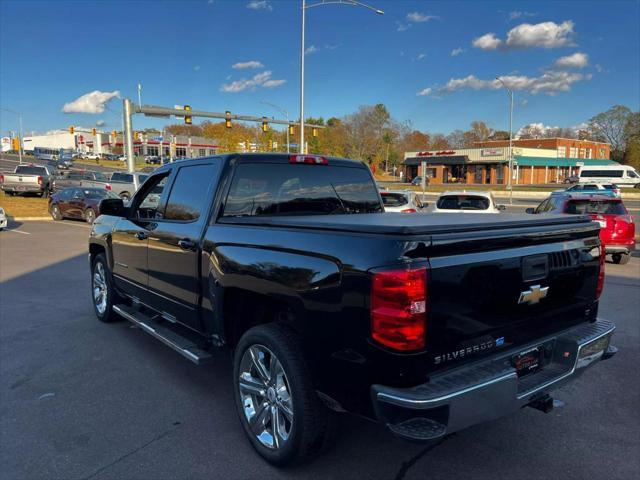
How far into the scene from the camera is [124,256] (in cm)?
529

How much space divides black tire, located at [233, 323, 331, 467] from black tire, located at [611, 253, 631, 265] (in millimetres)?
10519

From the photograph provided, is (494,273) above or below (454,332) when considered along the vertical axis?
above

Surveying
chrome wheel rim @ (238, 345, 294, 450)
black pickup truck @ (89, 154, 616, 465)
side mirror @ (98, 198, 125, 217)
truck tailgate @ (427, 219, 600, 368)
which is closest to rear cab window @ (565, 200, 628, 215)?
black pickup truck @ (89, 154, 616, 465)

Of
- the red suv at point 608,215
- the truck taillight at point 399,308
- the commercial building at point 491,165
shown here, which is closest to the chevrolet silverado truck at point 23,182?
the red suv at point 608,215

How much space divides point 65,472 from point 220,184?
218 cm

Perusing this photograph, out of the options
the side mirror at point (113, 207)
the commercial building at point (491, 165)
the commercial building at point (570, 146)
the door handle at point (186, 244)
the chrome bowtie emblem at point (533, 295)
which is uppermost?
the commercial building at point (570, 146)

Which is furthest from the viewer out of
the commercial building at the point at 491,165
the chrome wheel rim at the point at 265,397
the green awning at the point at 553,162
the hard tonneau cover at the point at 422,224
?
the green awning at the point at 553,162

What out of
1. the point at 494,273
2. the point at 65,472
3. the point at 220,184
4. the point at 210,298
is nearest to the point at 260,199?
the point at 220,184

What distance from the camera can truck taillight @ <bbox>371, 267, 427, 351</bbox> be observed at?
2.32 meters

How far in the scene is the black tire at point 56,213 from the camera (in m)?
20.5

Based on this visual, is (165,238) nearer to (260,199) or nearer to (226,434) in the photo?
(260,199)

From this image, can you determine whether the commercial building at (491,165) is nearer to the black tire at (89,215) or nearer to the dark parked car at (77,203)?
the dark parked car at (77,203)

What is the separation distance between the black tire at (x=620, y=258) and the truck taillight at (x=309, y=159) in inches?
370

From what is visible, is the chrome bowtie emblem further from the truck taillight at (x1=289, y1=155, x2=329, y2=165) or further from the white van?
the white van
